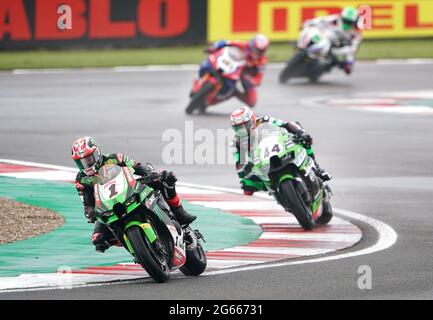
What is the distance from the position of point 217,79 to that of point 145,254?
14.1m

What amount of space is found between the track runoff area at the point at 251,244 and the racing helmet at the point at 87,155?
100 cm

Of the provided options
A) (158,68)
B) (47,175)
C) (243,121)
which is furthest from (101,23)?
(243,121)

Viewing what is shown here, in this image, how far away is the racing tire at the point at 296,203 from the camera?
15.6 metres

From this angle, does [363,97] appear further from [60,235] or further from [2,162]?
[60,235]

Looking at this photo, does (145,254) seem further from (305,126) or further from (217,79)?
(217,79)

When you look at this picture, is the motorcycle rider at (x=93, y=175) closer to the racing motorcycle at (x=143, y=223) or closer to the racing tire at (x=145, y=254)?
the racing motorcycle at (x=143, y=223)

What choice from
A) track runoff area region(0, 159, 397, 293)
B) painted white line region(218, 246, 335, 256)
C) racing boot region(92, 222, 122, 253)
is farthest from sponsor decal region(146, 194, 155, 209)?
painted white line region(218, 246, 335, 256)

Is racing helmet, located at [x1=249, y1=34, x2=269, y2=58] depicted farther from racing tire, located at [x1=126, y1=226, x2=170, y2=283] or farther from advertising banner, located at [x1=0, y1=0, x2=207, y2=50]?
racing tire, located at [x1=126, y1=226, x2=170, y2=283]

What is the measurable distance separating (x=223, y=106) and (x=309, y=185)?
489 inches

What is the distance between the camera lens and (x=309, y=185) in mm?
15977

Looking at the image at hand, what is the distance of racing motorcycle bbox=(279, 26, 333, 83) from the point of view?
30.7 m

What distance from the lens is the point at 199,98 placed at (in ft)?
86.6

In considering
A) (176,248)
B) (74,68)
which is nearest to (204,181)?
(176,248)

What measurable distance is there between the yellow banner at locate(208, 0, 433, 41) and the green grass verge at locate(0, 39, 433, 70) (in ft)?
1.60
